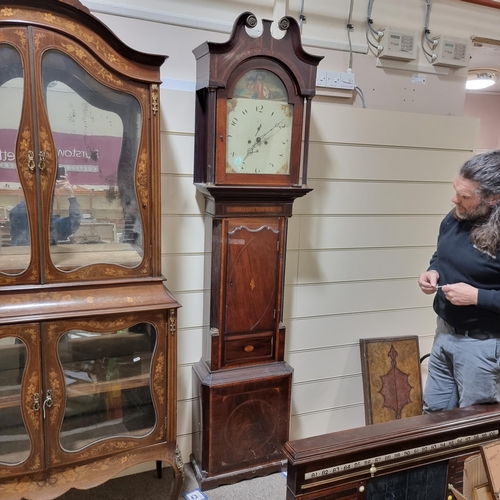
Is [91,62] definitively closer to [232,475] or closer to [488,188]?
[488,188]

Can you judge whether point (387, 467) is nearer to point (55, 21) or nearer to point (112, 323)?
point (112, 323)

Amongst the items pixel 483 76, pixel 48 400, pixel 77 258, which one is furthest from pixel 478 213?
pixel 483 76

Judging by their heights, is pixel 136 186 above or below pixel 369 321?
above

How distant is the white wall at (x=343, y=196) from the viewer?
76.9 inches

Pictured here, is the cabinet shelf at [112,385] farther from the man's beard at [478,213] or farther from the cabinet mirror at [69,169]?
the man's beard at [478,213]

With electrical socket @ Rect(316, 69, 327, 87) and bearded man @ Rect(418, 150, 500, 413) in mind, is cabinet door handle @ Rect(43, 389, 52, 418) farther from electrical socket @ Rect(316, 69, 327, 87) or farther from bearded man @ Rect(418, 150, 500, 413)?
electrical socket @ Rect(316, 69, 327, 87)

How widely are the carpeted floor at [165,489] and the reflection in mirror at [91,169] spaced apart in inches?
42.4

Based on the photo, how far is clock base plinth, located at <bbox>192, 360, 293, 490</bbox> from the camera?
195 cm

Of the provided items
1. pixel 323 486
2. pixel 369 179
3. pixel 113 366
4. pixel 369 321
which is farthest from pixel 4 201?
pixel 369 321

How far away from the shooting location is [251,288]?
76.6 inches

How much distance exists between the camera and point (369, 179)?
7.50ft

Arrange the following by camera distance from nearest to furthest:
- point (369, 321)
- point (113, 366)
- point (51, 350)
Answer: point (51, 350), point (113, 366), point (369, 321)

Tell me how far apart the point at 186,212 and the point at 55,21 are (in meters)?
0.86

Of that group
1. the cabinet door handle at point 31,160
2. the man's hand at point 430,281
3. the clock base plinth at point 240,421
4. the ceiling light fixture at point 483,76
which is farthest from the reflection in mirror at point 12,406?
the ceiling light fixture at point 483,76
